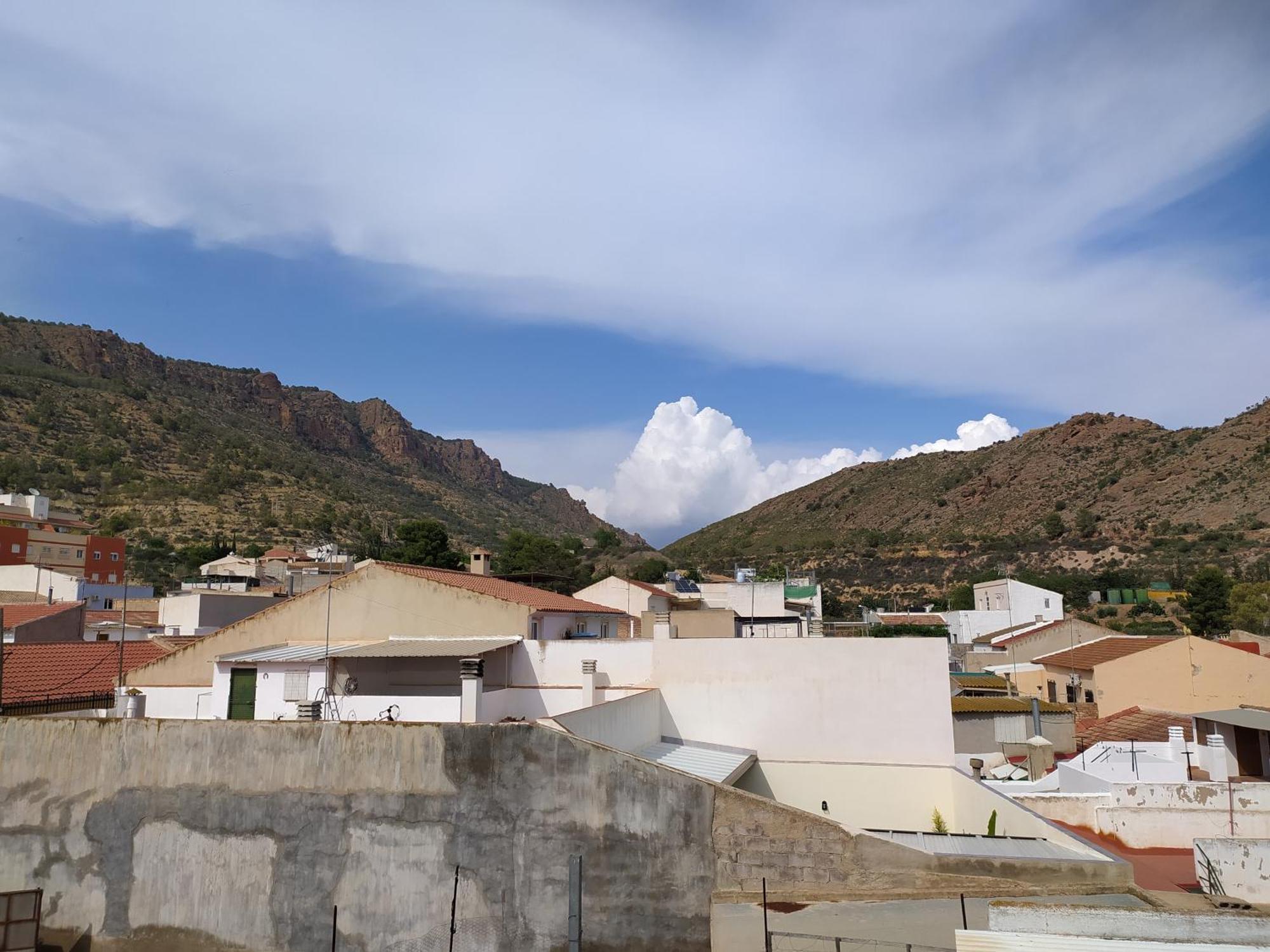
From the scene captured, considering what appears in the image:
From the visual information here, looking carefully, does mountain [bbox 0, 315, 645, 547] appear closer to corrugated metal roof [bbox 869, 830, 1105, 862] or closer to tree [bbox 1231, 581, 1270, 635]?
tree [bbox 1231, 581, 1270, 635]

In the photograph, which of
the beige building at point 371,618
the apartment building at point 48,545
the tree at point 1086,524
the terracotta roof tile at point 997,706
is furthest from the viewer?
the tree at point 1086,524

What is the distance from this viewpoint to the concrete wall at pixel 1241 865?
36.7 ft

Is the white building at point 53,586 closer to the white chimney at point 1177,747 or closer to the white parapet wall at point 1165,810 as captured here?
the white parapet wall at point 1165,810

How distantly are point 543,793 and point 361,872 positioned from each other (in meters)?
3.11

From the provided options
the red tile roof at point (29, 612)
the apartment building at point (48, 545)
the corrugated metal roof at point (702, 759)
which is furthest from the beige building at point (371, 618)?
the apartment building at point (48, 545)

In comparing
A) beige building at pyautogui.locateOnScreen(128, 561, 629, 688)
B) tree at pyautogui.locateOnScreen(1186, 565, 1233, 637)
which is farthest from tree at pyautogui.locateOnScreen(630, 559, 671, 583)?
beige building at pyautogui.locateOnScreen(128, 561, 629, 688)

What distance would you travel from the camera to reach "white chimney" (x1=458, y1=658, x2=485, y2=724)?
16.2m

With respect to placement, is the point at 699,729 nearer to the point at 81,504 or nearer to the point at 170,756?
the point at 170,756

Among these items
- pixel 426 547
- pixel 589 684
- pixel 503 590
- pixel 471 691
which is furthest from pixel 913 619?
pixel 471 691

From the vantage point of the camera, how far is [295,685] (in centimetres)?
1903

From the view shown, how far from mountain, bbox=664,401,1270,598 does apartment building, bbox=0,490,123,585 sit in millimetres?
58115

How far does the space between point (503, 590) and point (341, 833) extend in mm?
11301

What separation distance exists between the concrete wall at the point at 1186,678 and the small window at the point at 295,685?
2765cm

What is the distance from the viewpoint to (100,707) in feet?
70.1
